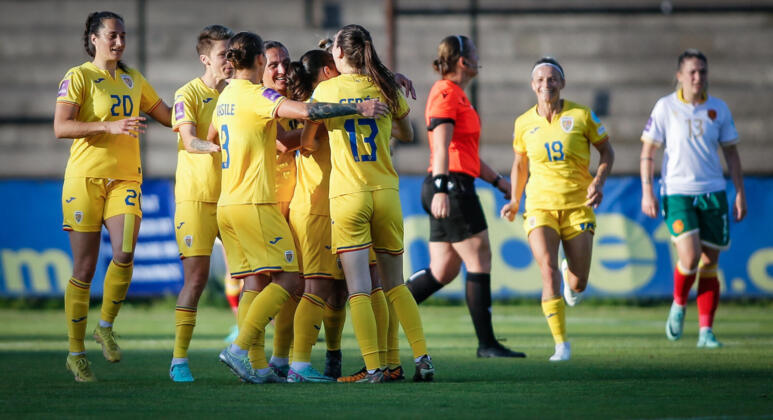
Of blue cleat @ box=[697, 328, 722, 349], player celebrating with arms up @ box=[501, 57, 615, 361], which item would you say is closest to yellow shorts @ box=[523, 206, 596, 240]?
player celebrating with arms up @ box=[501, 57, 615, 361]

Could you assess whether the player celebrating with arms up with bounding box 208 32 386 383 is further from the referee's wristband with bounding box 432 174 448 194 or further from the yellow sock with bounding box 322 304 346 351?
the referee's wristband with bounding box 432 174 448 194

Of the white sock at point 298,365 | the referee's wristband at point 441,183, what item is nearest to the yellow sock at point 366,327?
the white sock at point 298,365

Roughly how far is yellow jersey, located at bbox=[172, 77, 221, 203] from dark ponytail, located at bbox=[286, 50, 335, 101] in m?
0.57

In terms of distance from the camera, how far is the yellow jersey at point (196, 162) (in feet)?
23.9

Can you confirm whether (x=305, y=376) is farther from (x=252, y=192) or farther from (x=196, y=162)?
(x=196, y=162)

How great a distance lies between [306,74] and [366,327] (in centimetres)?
184

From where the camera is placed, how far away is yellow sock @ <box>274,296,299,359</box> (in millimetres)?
7445

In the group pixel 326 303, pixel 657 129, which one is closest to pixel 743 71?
pixel 657 129

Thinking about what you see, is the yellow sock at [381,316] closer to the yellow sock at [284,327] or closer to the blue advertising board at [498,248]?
the yellow sock at [284,327]

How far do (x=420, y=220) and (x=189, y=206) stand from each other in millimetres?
7871

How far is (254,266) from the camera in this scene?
22.3ft

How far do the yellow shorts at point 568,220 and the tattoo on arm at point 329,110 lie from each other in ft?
8.95

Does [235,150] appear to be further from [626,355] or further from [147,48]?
[147,48]

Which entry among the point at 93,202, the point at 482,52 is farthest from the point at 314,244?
the point at 482,52
